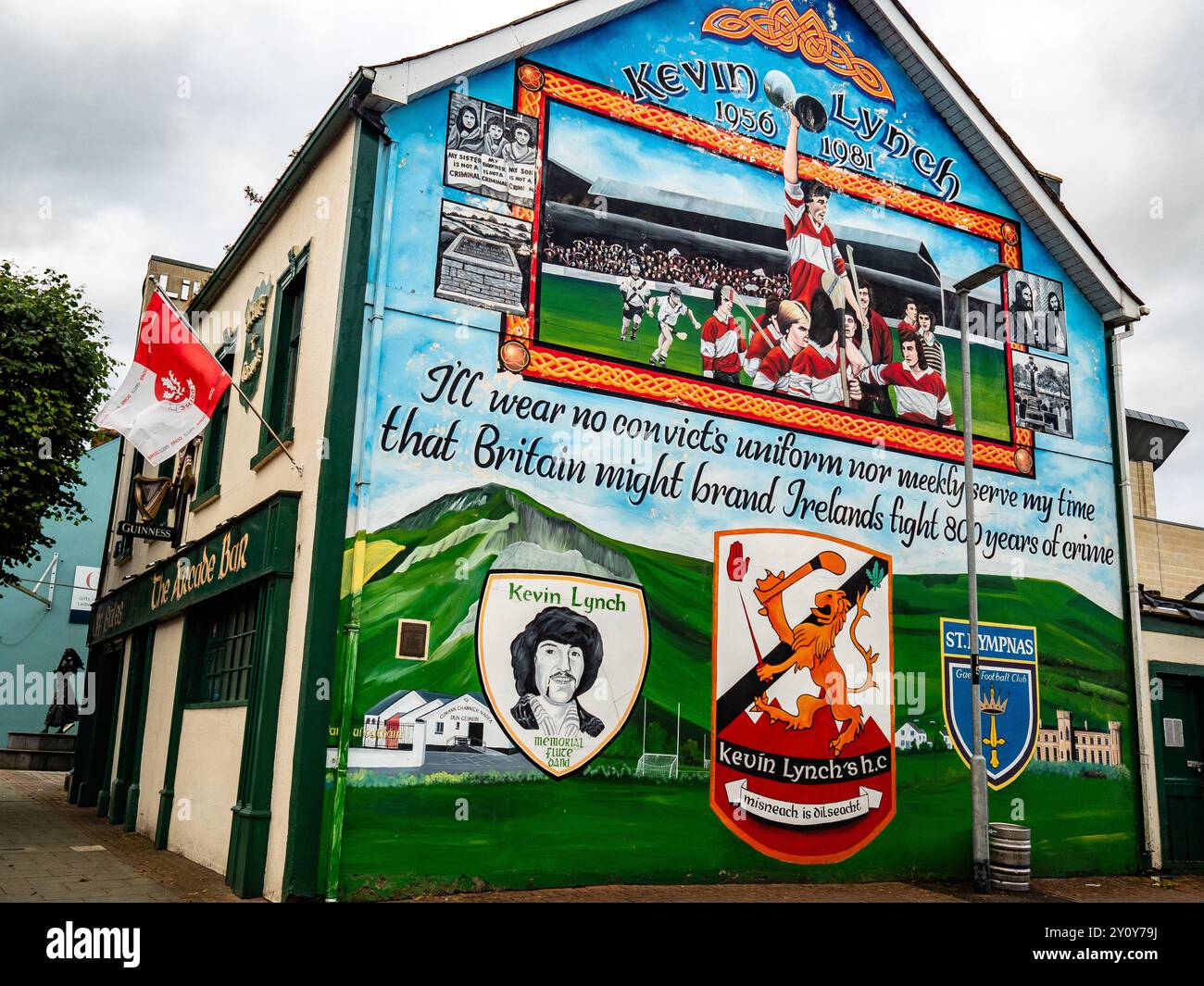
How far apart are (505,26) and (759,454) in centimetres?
540

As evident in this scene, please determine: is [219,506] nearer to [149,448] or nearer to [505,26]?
[149,448]

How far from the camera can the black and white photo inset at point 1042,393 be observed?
14234 mm

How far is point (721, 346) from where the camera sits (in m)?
12.2

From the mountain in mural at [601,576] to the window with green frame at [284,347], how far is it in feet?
8.68

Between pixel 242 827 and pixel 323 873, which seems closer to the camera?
pixel 323 873

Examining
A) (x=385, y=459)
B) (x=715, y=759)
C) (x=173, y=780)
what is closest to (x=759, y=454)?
(x=715, y=759)

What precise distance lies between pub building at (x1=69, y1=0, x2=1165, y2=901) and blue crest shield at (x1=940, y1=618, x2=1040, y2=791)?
0.13 meters

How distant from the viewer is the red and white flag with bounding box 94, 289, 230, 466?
1071 centimetres

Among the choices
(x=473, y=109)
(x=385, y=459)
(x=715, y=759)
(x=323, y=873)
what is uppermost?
(x=473, y=109)

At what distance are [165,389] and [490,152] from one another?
13.7 ft

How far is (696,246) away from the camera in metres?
12.2

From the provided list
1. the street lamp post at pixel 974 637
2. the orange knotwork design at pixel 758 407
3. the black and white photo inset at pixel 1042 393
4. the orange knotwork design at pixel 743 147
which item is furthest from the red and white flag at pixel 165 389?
the black and white photo inset at pixel 1042 393

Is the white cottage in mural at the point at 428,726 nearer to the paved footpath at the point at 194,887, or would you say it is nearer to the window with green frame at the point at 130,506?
the paved footpath at the point at 194,887

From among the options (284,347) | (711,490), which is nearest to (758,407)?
(711,490)
